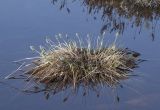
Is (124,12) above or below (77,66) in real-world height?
above

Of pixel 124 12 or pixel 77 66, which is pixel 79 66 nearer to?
pixel 77 66

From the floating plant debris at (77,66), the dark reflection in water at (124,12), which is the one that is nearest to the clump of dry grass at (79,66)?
the floating plant debris at (77,66)

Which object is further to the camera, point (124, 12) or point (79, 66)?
point (124, 12)

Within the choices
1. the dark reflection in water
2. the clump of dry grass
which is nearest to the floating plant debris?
the clump of dry grass

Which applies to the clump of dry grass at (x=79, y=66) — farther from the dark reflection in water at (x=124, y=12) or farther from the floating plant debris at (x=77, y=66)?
the dark reflection in water at (x=124, y=12)

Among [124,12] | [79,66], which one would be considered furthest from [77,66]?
[124,12]
